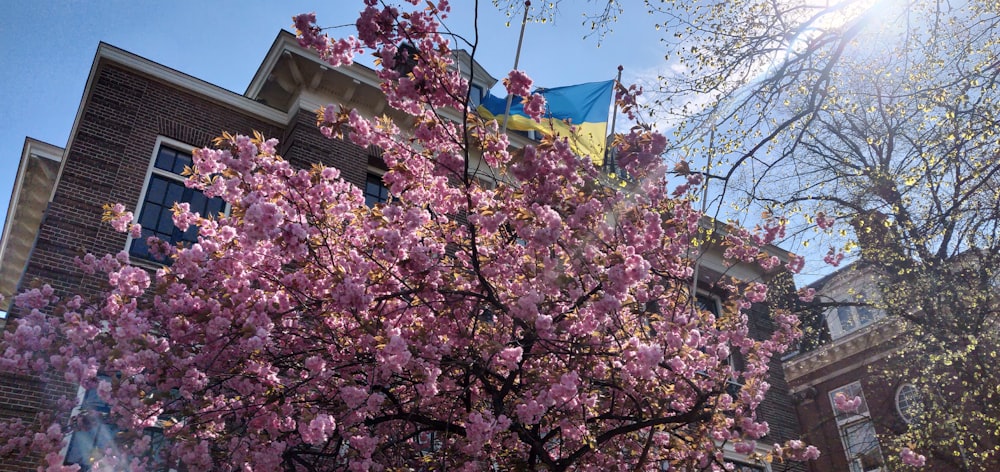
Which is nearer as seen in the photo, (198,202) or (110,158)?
(110,158)

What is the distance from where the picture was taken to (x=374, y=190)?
45.6 feet

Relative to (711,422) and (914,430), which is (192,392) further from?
(914,430)

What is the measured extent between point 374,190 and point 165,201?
3.97 metres

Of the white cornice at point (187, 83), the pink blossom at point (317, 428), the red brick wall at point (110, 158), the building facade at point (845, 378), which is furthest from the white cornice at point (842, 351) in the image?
the pink blossom at point (317, 428)

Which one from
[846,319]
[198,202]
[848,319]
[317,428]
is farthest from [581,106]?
[846,319]

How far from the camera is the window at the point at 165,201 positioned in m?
11.0

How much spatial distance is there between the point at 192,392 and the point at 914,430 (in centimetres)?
1366

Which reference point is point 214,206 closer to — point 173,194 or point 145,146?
point 173,194

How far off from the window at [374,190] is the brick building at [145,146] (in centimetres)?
3

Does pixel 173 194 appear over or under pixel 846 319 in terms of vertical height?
under

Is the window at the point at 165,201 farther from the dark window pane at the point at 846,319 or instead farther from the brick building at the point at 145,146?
the dark window pane at the point at 846,319

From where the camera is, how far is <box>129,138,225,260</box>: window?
1101 centimetres

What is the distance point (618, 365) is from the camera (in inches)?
292

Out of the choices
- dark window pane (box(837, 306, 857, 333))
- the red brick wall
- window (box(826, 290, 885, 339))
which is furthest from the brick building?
dark window pane (box(837, 306, 857, 333))
